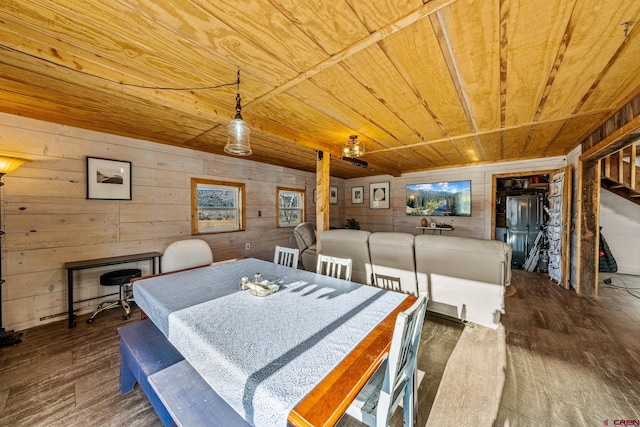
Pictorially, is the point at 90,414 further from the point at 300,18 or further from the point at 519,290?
the point at 519,290

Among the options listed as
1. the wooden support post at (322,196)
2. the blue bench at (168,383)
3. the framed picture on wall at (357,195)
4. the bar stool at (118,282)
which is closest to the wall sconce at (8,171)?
the bar stool at (118,282)

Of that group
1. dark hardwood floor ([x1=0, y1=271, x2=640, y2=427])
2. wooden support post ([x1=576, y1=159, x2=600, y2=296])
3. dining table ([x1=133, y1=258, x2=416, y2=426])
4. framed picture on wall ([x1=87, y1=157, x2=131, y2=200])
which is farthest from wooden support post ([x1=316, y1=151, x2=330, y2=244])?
wooden support post ([x1=576, y1=159, x2=600, y2=296])

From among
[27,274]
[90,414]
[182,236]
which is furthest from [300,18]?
[27,274]

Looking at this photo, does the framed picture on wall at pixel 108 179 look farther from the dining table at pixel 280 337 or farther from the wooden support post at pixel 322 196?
the wooden support post at pixel 322 196

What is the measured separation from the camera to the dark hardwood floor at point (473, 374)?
1.41 m

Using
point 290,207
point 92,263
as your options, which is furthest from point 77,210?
point 290,207

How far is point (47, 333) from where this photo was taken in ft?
7.63

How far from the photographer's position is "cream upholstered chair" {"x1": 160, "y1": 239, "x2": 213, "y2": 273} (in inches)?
100

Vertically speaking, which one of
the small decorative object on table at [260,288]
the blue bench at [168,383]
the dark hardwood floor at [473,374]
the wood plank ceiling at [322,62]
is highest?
the wood plank ceiling at [322,62]

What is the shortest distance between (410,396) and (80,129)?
4.15 metres

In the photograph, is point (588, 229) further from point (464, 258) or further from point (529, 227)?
point (464, 258)

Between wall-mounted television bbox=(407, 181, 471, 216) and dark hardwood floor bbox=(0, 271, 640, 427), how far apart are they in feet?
9.23

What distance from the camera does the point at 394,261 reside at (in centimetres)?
267

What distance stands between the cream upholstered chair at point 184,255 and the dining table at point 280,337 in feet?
2.56
